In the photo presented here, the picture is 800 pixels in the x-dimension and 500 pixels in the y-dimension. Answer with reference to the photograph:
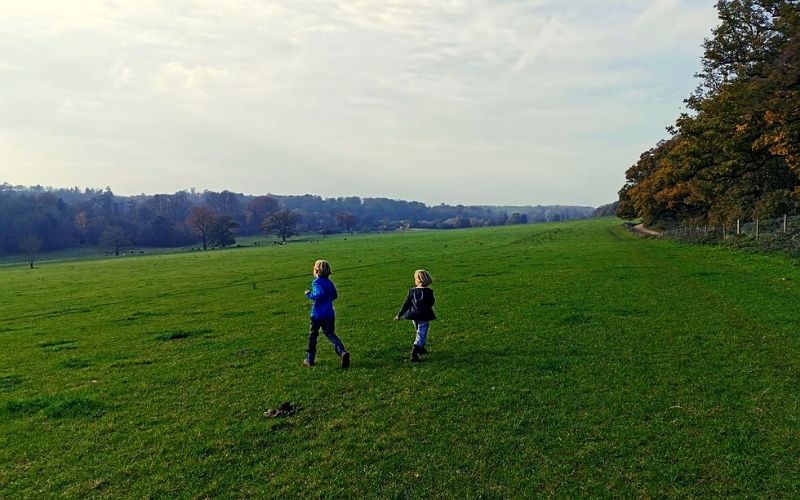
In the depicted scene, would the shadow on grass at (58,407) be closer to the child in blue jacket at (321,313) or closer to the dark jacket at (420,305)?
the child in blue jacket at (321,313)

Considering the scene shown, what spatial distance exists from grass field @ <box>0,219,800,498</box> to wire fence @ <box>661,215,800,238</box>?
52.3 feet

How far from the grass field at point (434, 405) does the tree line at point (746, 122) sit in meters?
14.8

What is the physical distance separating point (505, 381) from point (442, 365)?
1.59 meters

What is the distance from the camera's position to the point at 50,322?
19.9 meters

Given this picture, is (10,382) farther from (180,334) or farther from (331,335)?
(331,335)

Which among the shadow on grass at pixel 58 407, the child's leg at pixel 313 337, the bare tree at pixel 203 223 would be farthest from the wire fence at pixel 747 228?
the bare tree at pixel 203 223

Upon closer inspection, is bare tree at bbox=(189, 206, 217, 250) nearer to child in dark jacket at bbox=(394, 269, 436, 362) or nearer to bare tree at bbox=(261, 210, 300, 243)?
bare tree at bbox=(261, 210, 300, 243)

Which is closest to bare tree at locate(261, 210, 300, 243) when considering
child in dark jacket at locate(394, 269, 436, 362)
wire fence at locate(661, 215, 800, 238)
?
wire fence at locate(661, 215, 800, 238)

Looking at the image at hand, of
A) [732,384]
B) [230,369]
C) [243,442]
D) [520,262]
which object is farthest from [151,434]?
[520,262]

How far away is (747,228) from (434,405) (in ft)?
122

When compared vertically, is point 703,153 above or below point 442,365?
above

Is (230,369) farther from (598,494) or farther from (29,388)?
(598,494)

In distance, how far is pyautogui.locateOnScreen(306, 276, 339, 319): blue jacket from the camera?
421 inches

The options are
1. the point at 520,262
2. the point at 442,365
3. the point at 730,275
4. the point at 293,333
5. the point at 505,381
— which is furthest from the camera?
the point at 520,262
